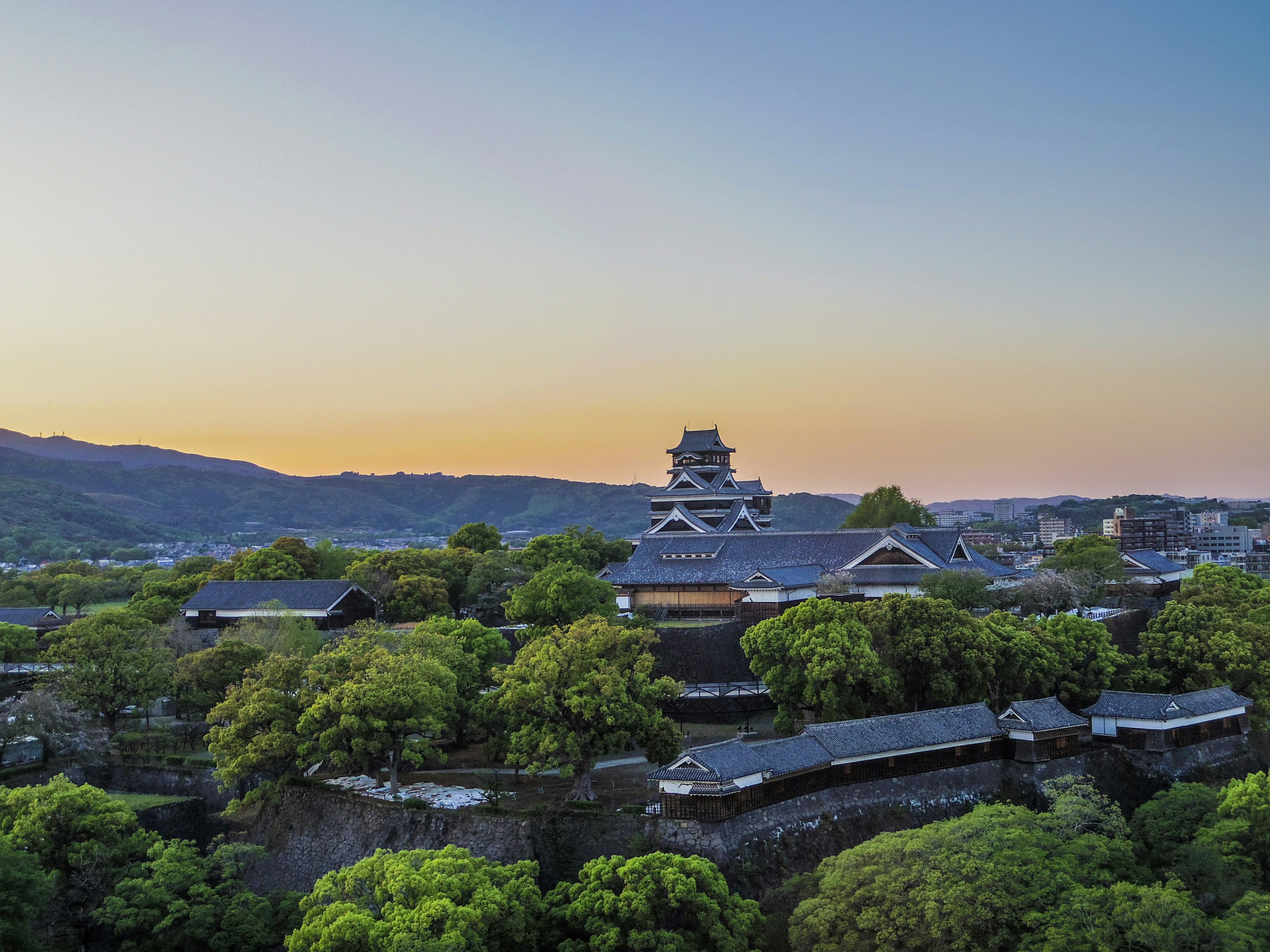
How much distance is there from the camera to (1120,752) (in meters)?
28.0

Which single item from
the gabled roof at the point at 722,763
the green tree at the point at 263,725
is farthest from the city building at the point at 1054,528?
the green tree at the point at 263,725

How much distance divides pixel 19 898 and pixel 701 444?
129 ft

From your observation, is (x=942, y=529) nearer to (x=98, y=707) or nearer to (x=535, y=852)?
(x=535, y=852)

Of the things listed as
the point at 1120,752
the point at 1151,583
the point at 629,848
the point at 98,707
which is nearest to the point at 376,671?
the point at 629,848

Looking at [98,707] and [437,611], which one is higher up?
[437,611]

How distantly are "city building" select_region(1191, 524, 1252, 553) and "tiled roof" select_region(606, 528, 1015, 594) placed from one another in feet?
267

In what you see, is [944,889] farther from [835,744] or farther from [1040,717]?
[1040,717]

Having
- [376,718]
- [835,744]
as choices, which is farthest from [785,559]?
[376,718]

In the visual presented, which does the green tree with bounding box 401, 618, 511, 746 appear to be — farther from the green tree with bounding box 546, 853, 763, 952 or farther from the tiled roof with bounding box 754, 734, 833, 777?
the green tree with bounding box 546, 853, 763, 952

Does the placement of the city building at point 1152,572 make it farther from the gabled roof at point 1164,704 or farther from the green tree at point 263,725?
the green tree at point 263,725

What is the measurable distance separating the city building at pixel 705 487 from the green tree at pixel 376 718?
987 inches

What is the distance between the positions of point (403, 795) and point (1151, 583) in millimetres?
33042

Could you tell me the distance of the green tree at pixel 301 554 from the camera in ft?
159

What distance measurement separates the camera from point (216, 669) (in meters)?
32.1
